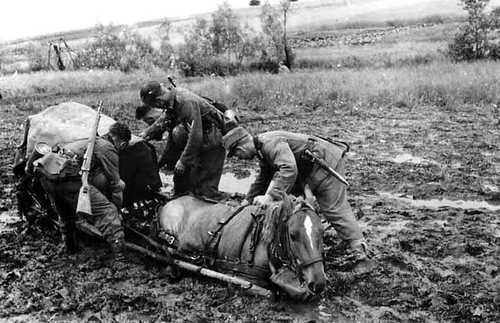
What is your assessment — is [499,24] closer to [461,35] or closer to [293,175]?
[461,35]

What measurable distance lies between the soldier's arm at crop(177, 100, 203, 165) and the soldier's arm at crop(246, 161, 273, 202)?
948 millimetres

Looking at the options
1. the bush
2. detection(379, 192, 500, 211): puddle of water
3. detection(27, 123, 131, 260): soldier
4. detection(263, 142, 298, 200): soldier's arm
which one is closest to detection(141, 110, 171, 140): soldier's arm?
detection(27, 123, 131, 260): soldier

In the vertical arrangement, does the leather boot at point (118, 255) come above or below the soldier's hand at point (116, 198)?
below

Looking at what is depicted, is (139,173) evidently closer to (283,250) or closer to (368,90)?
(283,250)

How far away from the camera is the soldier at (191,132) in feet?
21.9

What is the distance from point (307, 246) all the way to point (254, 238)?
2.29 ft

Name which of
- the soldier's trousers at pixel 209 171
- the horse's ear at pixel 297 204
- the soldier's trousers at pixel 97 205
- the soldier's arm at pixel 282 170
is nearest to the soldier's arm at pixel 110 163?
the soldier's trousers at pixel 97 205

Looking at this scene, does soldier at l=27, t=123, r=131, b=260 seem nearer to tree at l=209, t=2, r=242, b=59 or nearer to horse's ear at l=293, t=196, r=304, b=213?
horse's ear at l=293, t=196, r=304, b=213

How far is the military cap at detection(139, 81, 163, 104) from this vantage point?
6582mm

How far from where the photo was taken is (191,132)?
6.66m

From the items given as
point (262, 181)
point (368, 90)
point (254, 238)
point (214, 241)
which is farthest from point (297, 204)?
point (368, 90)

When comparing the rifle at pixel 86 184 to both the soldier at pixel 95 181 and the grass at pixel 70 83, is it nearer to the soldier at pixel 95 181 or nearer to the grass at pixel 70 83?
the soldier at pixel 95 181

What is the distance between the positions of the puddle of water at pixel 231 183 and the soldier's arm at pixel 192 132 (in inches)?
94.4

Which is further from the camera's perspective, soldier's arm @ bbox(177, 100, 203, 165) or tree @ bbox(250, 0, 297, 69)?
tree @ bbox(250, 0, 297, 69)
